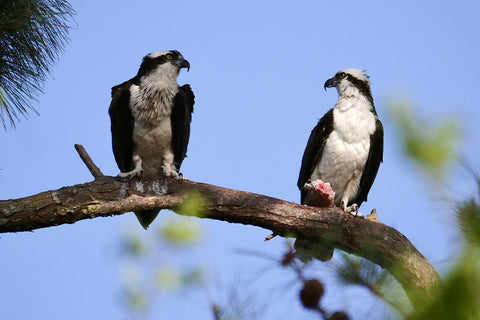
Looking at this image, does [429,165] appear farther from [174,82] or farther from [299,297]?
[174,82]

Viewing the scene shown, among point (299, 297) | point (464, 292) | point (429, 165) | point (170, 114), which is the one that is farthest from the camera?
point (170, 114)

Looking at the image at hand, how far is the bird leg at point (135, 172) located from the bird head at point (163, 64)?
91 cm

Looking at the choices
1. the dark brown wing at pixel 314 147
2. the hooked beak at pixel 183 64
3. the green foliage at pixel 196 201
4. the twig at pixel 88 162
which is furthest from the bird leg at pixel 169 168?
the dark brown wing at pixel 314 147

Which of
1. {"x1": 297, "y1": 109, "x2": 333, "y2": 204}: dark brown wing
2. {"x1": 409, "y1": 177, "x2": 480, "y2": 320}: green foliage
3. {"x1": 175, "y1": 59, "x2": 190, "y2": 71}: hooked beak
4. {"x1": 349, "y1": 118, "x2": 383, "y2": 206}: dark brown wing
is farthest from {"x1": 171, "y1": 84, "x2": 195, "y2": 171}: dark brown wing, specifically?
{"x1": 409, "y1": 177, "x2": 480, "y2": 320}: green foliage

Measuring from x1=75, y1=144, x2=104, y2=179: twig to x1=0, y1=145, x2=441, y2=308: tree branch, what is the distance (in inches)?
5.3

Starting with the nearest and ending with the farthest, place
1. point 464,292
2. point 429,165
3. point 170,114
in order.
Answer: point 464,292 → point 429,165 → point 170,114

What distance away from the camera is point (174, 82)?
21.8 ft

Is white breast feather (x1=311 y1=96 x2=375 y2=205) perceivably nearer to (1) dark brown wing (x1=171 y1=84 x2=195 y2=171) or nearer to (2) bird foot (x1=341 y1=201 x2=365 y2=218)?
(2) bird foot (x1=341 y1=201 x2=365 y2=218)

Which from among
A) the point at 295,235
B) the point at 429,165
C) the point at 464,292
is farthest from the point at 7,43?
the point at 464,292

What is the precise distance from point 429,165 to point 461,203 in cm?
18

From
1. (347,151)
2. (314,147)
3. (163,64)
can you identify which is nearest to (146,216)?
(163,64)

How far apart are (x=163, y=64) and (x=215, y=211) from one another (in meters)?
2.21

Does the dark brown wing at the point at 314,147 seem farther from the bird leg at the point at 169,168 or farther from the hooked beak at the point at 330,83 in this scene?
the bird leg at the point at 169,168

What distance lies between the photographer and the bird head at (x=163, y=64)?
665cm
